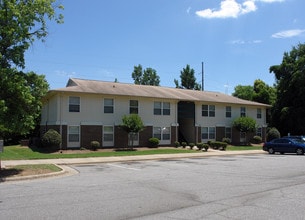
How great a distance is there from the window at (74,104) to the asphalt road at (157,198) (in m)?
17.1

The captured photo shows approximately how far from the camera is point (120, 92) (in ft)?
111

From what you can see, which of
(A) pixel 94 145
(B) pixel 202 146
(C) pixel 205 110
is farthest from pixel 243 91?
(A) pixel 94 145

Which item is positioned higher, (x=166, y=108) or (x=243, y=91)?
(x=243, y=91)

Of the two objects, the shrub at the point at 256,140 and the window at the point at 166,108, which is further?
the shrub at the point at 256,140

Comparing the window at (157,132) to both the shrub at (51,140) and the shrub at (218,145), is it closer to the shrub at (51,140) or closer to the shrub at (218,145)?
the shrub at (218,145)

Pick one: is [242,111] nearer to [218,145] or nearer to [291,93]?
[218,145]

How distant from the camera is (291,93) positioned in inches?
2026

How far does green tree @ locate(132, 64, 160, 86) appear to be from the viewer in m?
75.0

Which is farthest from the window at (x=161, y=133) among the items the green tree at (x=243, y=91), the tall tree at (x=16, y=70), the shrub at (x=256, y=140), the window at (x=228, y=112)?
the green tree at (x=243, y=91)

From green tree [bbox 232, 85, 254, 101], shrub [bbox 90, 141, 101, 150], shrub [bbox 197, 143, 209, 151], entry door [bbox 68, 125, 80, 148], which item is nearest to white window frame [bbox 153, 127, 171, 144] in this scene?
shrub [bbox 197, 143, 209, 151]

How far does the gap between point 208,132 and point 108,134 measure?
12.4 metres

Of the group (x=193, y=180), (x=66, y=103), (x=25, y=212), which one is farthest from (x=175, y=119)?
(x=25, y=212)

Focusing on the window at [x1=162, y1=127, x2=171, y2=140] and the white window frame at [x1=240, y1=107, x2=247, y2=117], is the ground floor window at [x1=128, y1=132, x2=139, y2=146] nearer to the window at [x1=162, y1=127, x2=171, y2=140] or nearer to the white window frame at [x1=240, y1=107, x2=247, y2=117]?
the window at [x1=162, y1=127, x2=171, y2=140]

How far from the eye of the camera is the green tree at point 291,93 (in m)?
49.6
